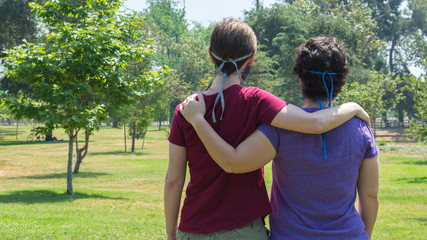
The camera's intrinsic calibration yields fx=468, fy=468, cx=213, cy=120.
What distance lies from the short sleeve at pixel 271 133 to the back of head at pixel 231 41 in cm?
35

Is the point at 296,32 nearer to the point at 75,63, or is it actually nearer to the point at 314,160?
the point at 75,63

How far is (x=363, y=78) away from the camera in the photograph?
47.1m

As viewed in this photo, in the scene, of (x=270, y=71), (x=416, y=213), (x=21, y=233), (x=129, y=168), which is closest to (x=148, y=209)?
(x=21, y=233)

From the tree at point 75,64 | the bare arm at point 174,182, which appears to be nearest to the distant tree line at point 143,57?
the tree at point 75,64

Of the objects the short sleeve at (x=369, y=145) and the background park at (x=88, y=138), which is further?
the background park at (x=88, y=138)

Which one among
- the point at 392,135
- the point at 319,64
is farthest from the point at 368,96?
the point at 319,64

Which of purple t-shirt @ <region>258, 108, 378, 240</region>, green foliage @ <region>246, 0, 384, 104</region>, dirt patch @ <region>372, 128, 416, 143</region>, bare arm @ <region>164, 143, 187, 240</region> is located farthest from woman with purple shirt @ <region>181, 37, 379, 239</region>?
dirt patch @ <region>372, 128, 416, 143</region>

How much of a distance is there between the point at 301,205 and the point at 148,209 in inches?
351

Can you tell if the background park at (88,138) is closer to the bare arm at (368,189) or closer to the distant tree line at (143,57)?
the distant tree line at (143,57)

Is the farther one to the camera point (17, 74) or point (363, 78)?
point (363, 78)

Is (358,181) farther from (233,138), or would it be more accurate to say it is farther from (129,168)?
(129,168)

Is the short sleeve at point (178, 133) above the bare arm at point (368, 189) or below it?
above

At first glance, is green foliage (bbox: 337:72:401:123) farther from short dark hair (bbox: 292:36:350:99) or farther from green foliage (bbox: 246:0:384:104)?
short dark hair (bbox: 292:36:350:99)

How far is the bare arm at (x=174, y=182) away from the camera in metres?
2.47
